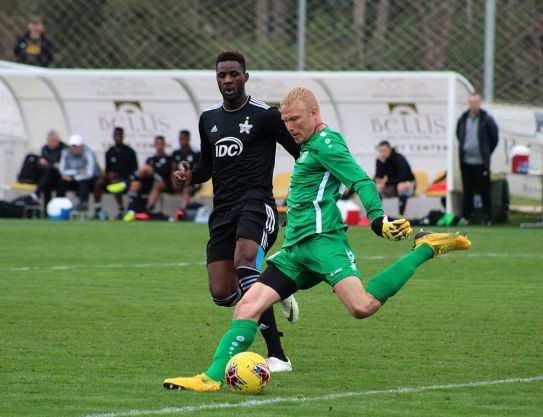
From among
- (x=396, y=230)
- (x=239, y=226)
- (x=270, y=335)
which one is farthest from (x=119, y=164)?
(x=396, y=230)

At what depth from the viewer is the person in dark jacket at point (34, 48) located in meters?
29.4

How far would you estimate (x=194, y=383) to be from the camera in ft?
22.3

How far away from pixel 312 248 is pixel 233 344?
687 millimetres

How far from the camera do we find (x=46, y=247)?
17547 mm

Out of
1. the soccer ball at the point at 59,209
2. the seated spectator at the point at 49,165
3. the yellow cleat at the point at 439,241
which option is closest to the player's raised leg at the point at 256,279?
the yellow cleat at the point at 439,241

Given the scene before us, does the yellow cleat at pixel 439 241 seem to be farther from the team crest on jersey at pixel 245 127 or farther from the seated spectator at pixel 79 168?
the seated spectator at pixel 79 168

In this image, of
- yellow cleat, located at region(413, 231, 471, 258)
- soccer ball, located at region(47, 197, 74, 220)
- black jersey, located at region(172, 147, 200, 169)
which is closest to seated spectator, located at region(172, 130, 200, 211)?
black jersey, located at region(172, 147, 200, 169)

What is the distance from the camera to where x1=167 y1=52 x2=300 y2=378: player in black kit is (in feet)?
25.8

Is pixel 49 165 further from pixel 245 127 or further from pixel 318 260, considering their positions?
pixel 318 260

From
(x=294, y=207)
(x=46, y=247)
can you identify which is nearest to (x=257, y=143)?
(x=294, y=207)

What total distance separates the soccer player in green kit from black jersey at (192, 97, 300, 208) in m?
0.94

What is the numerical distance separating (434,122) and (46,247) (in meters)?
10.3

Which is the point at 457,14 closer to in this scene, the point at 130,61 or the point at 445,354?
the point at 130,61

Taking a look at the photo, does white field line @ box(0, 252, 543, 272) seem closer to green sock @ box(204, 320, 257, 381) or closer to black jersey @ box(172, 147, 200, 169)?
green sock @ box(204, 320, 257, 381)
